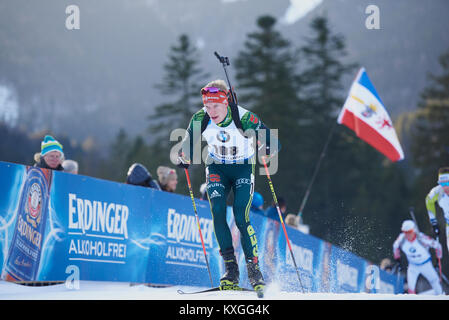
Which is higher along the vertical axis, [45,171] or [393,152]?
[393,152]

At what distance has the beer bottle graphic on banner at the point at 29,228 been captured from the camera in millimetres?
6133

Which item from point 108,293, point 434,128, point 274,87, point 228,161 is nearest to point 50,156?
point 108,293

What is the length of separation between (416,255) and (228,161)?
9.00 m

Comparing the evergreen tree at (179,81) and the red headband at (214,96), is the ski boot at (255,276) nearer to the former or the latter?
the red headband at (214,96)

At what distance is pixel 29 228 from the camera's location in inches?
248

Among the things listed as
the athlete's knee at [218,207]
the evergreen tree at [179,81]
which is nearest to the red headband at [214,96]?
the athlete's knee at [218,207]

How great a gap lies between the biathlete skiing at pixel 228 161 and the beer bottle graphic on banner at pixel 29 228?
1.90 meters

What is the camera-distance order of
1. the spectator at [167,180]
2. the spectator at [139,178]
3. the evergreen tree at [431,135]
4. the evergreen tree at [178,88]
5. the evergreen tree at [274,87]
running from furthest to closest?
the evergreen tree at [178,88], the evergreen tree at [431,135], the evergreen tree at [274,87], the spectator at [167,180], the spectator at [139,178]

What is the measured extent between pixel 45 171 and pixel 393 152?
956cm

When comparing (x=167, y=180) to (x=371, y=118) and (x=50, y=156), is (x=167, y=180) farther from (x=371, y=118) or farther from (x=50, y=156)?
(x=371, y=118)

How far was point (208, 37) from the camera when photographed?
17762 centimetres

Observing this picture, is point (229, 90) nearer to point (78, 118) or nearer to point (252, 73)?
point (252, 73)

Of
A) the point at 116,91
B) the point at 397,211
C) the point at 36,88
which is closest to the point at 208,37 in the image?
the point at 116,91

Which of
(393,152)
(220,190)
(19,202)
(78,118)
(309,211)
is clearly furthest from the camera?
(78,118)
